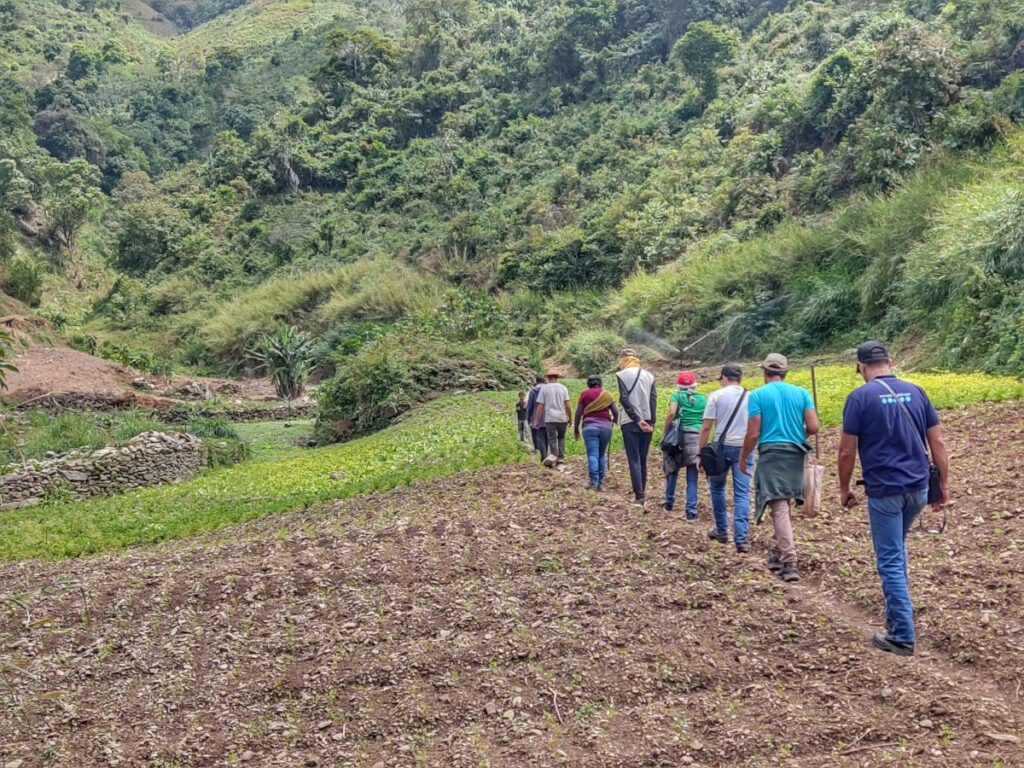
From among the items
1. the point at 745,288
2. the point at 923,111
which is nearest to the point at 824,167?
the point at 923,111

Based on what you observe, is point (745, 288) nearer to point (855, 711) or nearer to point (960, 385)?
point (960, 385)

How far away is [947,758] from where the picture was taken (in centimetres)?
430

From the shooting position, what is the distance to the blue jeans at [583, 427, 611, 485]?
10422mm

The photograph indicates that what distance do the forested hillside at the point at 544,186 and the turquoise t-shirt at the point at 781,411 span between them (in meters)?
11.3

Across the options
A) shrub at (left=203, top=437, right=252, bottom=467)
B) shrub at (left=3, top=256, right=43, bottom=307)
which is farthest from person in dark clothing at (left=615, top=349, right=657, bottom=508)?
shrub at (left=3, top=256, right=43, bottom=307)

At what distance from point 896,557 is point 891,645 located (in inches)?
21.6

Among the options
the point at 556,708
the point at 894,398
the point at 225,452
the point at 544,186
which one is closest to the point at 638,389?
the point at 894,398

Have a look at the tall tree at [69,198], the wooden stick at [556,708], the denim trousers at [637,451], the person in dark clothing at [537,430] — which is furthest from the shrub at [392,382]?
the tall tree at [69,198]

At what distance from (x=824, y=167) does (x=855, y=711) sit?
30.2 metres

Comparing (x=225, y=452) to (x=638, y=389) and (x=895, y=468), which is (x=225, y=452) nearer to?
(x=638, y=389)

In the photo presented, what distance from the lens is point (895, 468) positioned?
5.43 m

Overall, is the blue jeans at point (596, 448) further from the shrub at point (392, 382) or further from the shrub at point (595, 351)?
the shrub at point (595, 351)

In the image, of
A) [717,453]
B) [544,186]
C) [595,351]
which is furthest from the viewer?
[544,186]

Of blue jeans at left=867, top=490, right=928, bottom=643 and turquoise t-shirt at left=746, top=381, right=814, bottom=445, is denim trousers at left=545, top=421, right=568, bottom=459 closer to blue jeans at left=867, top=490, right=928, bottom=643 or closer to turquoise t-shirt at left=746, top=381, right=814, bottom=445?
turquoise t-shirt at left=746, top=381, right=814, bottom=445
